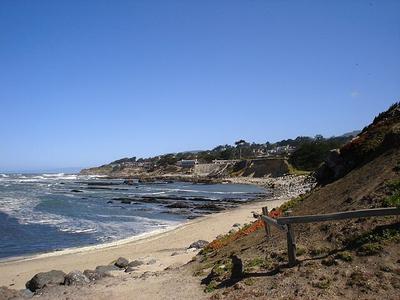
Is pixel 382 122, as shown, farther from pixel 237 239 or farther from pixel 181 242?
pixel 181 242

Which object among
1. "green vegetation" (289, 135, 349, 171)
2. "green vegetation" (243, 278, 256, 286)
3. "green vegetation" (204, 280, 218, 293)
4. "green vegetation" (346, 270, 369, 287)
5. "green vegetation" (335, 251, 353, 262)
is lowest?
"green vegetation" (204, 280, 218, 293)

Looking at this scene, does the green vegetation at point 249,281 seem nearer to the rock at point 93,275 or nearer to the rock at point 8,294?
the rock at point 93,275

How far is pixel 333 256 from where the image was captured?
9.59 metres

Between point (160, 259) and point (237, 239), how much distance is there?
3928mm

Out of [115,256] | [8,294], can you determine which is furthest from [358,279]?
[115,256]

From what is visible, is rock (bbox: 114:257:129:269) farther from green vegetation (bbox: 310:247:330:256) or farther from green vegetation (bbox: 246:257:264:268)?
green vegetation (bbox: 310:247:330:256)

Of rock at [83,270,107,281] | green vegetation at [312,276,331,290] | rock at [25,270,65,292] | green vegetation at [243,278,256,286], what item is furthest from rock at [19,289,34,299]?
green vegetation at [312,276,331,290]

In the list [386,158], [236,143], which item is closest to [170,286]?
[386,158]

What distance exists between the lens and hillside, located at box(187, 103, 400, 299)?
330 inches

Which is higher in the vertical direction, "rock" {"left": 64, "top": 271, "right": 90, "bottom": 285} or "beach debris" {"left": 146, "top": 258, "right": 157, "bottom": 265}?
"rock" {"left": 64, "top": 271, "right": 90, "bottom": 285}

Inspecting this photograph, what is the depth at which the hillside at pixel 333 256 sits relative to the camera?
27.5 feet

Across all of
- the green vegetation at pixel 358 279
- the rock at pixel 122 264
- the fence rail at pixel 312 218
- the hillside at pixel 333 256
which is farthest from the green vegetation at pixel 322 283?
the rock at pixel 122 264

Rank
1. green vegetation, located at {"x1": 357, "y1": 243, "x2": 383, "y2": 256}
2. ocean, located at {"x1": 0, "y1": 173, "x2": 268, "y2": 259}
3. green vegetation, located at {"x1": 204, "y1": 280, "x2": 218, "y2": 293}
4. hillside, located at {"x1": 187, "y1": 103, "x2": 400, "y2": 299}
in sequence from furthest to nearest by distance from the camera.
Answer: ocean, located at {"x1": 0, "y1": 173, "x2": 268, "y2": 259}
green vegetation, located at {"x1": 204, "y1": 280, "x2": 218, "y2": 293}
green vegetation, located at {"x1": 357, "y1": 243, "x2": 383, "y2": 256}
hillside, located at {"x1": 187, "y1": 103, "x2": 400, "y2": 299}

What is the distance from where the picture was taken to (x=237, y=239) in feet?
52.5
